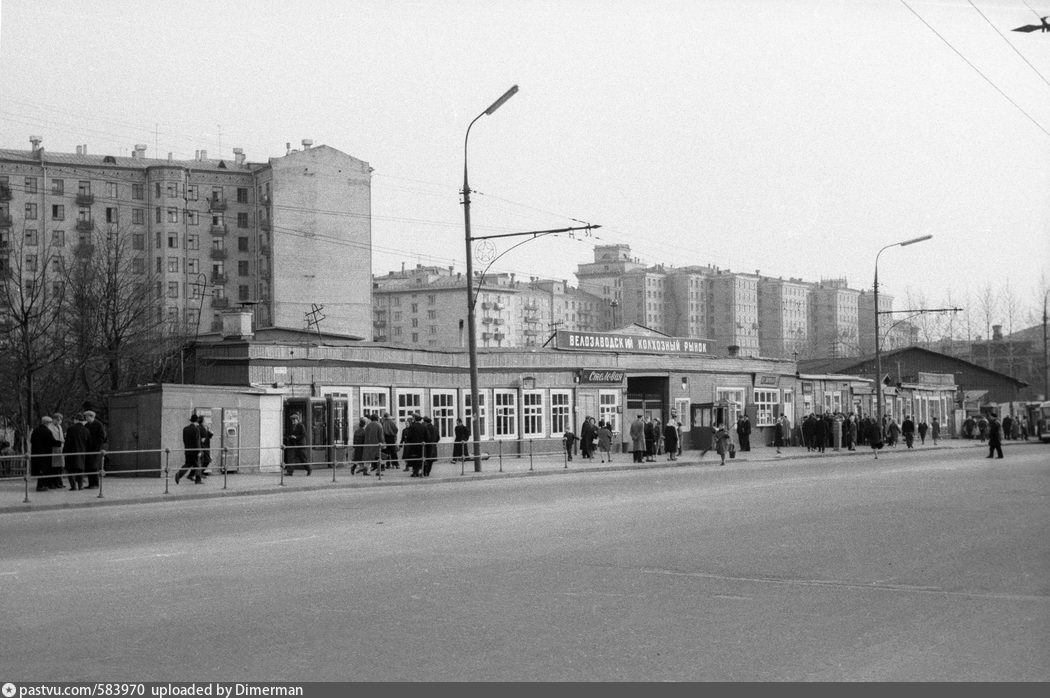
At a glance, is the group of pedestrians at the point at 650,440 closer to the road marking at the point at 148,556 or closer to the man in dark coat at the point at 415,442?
the man in dark coat at the point at 415,442

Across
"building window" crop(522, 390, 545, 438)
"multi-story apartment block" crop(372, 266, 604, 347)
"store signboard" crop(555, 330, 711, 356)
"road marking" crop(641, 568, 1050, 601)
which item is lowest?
"road marking" crop(641, 568, 1050, 601)

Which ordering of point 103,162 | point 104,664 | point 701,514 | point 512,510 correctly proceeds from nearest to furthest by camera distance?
point 104,664
point 701,514
point 512,510
point 103,162

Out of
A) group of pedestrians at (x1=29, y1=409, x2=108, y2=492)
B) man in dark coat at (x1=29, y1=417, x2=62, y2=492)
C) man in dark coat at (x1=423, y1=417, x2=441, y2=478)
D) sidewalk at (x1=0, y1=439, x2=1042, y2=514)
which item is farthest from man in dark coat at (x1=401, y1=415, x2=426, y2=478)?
man in dark coat at (x1=29, y1=417, x2=62, y2=492)

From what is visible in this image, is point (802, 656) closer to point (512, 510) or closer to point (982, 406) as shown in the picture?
point (512, 510)

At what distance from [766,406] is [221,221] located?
6506 cm

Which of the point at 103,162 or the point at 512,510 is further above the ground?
the point at 103,162

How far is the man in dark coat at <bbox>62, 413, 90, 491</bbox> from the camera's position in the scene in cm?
2281

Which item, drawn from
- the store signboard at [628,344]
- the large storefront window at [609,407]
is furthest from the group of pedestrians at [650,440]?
the store signboard at [628,344]

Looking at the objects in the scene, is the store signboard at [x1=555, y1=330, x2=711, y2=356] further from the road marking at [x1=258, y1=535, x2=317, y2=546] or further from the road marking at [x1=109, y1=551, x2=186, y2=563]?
the road marking at [x1=109, y1=551, x2=186, y2=563]

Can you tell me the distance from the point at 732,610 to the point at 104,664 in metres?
4.62

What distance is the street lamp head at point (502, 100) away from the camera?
28.9 metres
